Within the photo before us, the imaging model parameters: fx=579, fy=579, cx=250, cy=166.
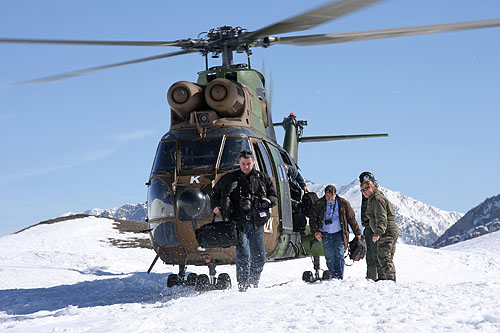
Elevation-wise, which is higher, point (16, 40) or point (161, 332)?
point (16, 40)

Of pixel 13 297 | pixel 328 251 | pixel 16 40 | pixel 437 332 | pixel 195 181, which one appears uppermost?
pixel 16 40

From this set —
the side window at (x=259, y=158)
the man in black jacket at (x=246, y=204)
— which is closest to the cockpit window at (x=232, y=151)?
the side window at (x=259, y=158)

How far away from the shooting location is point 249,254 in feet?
24.1

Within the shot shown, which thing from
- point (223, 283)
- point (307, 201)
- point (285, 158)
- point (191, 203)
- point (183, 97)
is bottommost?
point (223, 283)

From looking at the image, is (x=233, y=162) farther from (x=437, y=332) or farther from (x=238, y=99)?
(x=437, y=332)

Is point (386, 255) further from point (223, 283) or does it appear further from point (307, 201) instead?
point (223, 283)

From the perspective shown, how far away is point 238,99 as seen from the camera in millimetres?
8930

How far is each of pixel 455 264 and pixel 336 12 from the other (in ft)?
41.9

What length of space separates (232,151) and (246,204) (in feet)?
5.11

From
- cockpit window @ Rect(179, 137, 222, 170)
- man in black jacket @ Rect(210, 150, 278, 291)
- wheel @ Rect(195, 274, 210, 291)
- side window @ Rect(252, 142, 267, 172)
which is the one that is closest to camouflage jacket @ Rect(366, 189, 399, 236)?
side window @ Rect(252, 142, 267, 172)

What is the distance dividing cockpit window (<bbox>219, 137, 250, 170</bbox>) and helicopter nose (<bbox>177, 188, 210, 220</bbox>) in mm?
869

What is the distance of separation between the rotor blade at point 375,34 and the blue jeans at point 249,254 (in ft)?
8.58

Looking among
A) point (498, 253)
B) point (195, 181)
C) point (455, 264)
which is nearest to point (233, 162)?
point (195, 181)

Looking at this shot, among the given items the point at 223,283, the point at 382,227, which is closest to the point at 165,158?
the point at 223,283
